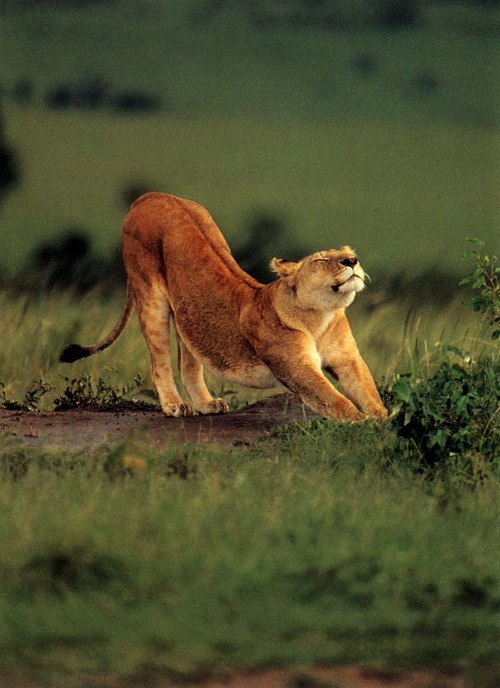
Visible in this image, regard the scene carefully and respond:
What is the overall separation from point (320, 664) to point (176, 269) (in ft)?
13.5

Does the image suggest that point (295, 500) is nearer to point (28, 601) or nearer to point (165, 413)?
point (28, 601)

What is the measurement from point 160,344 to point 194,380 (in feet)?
0.99

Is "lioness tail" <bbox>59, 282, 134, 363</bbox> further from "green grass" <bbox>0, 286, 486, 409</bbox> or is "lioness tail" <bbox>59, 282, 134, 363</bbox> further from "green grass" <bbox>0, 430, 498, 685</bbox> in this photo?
"green grass" <bbox>0, 430, 498, 685</bbox>

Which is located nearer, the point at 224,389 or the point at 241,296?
the point at 241,296

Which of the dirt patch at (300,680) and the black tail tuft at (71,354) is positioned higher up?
the dirt patch at (300,680)

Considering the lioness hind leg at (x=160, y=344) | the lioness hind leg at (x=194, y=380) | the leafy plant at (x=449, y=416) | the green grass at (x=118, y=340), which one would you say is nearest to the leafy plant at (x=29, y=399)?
the green grass at (x=118, y=340)

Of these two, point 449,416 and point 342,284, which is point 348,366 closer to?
point 342,284

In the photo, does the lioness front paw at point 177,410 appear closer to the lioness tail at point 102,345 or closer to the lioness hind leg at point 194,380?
the lioness hind leg at point 194,380

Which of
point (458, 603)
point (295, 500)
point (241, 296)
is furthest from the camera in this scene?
point (241, 296)

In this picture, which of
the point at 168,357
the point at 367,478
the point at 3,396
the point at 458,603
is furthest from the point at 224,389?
the point at 458,603

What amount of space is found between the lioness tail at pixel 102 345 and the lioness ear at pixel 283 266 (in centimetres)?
128

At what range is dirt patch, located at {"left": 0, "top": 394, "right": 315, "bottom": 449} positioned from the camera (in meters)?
7.53

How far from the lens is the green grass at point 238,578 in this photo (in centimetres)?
464

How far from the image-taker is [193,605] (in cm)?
482
